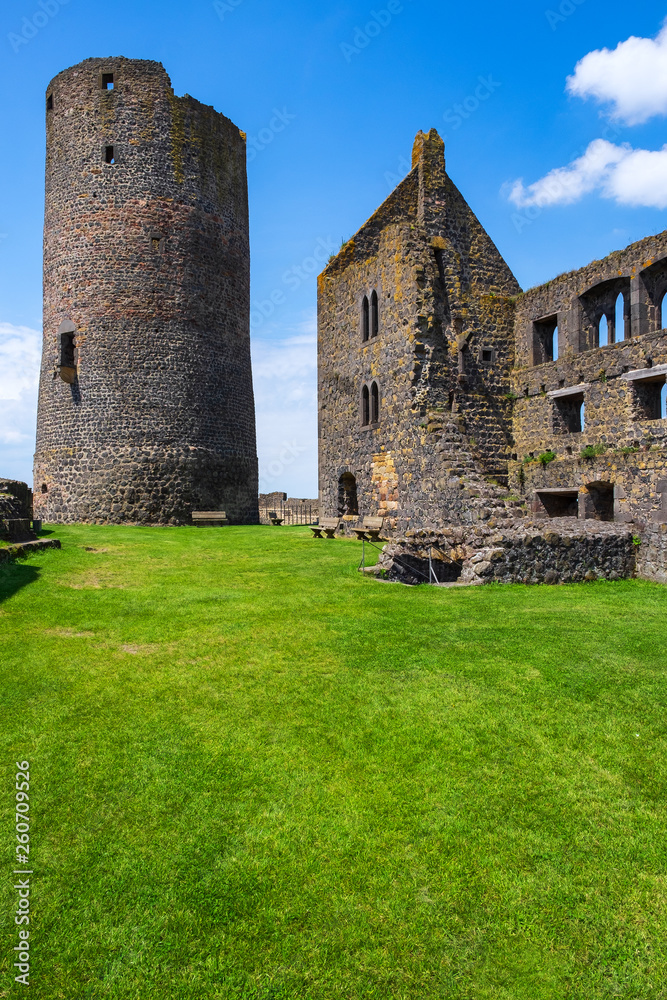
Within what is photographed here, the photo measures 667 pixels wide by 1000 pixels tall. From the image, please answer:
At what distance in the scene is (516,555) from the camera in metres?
11.7

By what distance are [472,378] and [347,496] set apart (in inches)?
219

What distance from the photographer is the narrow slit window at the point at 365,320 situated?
20.5 meters

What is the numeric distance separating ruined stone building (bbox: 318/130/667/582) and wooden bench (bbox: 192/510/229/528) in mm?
5376

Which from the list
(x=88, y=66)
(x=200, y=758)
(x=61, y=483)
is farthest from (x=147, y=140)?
(x=200, y=758)

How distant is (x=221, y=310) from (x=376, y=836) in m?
25.5

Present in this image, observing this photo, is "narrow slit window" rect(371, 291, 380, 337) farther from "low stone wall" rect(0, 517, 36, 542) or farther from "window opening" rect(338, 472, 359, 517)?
"low stone wall" rect(0, 517, 36, 542)

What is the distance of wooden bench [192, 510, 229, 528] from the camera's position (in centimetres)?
2573

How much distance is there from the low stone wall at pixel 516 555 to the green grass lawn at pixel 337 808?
3.45 meters

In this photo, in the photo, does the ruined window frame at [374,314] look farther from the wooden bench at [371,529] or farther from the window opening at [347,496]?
the wooden bench at [371,529]

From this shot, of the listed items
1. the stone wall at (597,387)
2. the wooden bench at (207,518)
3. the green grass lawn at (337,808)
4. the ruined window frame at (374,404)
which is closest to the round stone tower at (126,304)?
the wooden bench at (207,518)

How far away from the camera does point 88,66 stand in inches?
1003

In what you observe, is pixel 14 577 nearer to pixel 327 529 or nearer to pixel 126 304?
pixel 327 529

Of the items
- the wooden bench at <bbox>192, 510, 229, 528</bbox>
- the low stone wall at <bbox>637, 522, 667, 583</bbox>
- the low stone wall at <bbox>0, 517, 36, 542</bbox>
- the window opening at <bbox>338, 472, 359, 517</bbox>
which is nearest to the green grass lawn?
the low stone wall at <bbox>637, 522, 667, 583</bbox>

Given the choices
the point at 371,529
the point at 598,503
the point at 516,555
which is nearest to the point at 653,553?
the point at 516,555
